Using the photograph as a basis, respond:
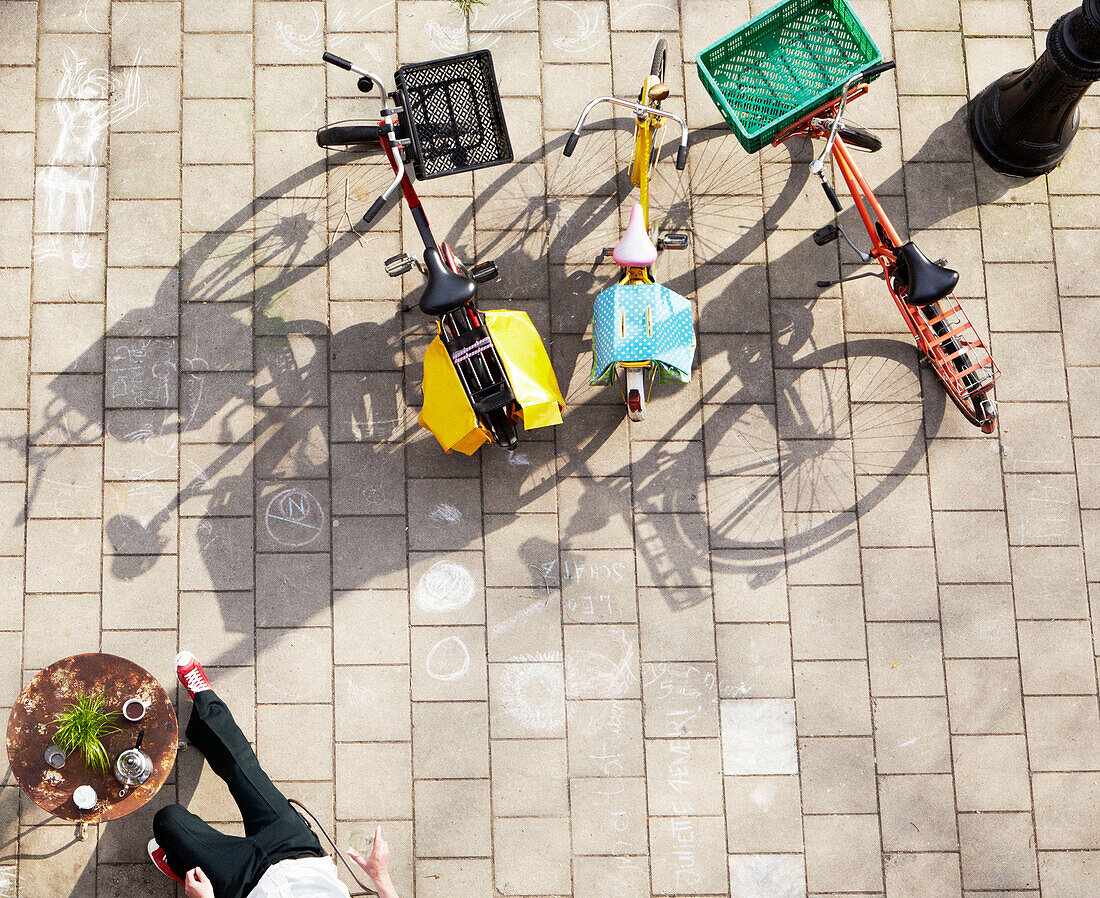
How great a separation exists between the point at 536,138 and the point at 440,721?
3.69 meters

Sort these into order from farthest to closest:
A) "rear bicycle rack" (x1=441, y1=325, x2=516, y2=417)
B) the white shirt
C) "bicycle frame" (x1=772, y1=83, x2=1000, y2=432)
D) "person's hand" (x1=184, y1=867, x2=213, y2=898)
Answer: "bicycle frame" (x1=772, y1=83, x2=1000, y2=432) < "rear bicycle rack" (x1=441, y1=325, x2=516, y2=417) < "person's hand" (x1=184, y1=867, x2=213, y2=898) < the white shirt

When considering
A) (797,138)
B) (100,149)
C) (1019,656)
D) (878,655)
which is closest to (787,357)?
(797,138)

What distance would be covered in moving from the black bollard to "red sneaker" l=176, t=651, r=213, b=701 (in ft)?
19.2

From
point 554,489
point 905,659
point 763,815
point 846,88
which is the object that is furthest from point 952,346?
point 763,815

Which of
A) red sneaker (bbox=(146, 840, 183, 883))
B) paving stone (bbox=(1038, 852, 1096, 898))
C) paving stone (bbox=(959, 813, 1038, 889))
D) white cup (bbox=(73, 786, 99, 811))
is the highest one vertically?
white cup (bbox=(73, 786, 99, 811))

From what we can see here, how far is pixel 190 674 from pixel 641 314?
132 inches

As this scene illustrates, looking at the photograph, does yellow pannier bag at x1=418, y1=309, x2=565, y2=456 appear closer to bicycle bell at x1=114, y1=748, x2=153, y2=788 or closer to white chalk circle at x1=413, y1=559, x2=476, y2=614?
white chalk circle at x1=413, y1=559, x2=476, y2=614

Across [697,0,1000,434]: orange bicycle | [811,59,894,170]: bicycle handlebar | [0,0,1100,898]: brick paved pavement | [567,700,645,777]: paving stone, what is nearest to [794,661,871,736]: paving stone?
[0,0,1100,898]: brick paved pavement

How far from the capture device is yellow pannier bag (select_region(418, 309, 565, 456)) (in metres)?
5.31

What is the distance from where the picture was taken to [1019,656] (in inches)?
228

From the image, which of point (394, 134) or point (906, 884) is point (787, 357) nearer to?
point (394, 134)

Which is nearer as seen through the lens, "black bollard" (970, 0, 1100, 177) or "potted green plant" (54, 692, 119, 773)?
"potted green plant" (54, 692, 119, 773)

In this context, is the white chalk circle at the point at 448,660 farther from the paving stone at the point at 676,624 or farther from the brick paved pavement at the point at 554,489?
the paving stone at the point at 676,624

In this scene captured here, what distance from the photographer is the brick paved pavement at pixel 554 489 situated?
5.61m
